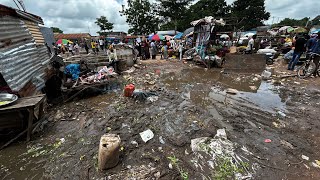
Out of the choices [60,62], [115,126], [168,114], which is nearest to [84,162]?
[115,126]

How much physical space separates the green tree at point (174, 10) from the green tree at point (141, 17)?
2177 mm

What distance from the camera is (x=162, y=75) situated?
986 centimetres

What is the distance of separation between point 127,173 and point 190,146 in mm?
1337

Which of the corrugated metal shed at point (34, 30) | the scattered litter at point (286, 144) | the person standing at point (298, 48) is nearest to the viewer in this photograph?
the scattered litter at point (286, 144)

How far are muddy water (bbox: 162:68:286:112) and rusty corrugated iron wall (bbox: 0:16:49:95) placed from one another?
200 inches

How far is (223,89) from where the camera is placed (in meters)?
6.86

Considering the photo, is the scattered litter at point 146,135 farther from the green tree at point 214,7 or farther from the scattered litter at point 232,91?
the green tree at point 214,7

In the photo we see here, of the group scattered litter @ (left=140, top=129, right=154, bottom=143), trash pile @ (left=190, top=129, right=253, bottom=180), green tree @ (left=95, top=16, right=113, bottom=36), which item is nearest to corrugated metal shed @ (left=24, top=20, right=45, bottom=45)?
scattered litter @ (left=140, top=129, right=154, bottom=143)

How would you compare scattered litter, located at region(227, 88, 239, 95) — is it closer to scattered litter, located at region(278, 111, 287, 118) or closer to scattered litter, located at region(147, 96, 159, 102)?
scattered litter, located at region(278, 111, 287, 118)

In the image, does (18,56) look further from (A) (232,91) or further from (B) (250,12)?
(B) (250,12)

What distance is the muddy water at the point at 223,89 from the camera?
5.42 m

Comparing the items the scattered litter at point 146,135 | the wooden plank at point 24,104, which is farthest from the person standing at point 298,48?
the wooden plank at point 24,104

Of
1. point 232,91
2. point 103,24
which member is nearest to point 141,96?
point 232,91

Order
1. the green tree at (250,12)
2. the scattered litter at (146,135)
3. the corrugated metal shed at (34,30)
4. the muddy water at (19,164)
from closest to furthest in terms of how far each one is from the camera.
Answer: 1. the muddy water at (19,164)
2. the scattered litter at (146,135)
3. the corrugated metal shed at (34,30)
4. the green tree at (250,12)
